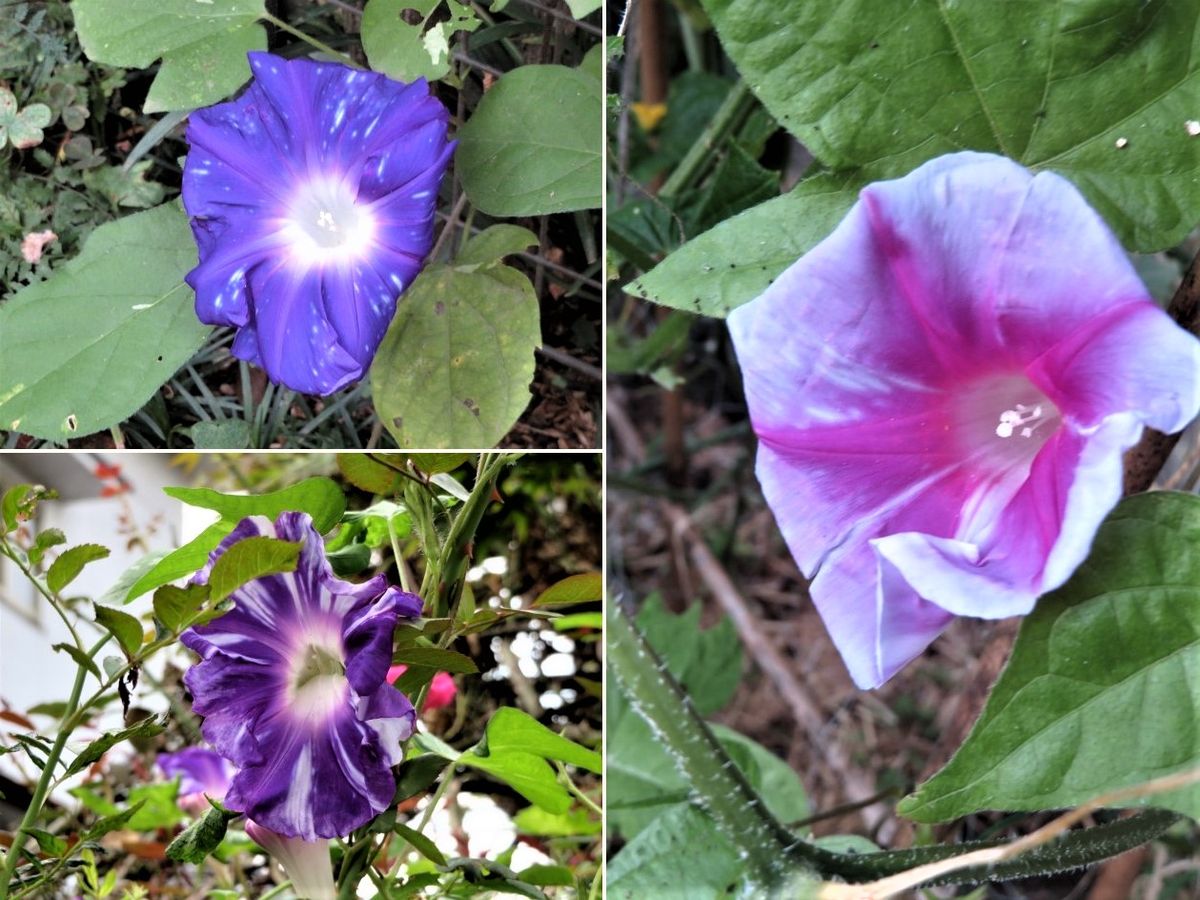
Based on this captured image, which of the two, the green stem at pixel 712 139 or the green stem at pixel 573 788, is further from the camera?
the green stem at pixel 712 139

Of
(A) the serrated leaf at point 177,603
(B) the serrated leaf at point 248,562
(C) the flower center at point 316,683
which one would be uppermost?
(A) the serrated leaf at point 177,603

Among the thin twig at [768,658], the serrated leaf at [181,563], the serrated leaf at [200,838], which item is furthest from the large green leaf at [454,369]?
the thin twig at [768,658]

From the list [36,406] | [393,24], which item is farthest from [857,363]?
[36,406]

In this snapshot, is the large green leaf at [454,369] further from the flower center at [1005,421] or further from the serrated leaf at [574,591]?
the flower center at [1005,421]

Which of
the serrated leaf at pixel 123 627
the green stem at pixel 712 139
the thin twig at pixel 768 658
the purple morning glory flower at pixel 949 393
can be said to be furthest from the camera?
the thin twig at pixel 768 658

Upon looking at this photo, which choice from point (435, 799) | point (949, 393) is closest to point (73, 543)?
point (435, 799)

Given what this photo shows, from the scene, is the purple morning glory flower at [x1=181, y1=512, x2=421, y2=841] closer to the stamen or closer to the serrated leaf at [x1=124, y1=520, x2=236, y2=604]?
the serrated leaf at [x1=124, y1=520, x2=236, y2=604]

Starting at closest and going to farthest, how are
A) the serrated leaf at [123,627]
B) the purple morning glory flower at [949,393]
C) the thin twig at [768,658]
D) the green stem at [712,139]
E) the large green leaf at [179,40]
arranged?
the purple morning glory flower at [949,393] → the serrated leaf at [123,627] → the large green leaf at [179,40] → the green stem at [712,139] → the thin twig at [768,658]
